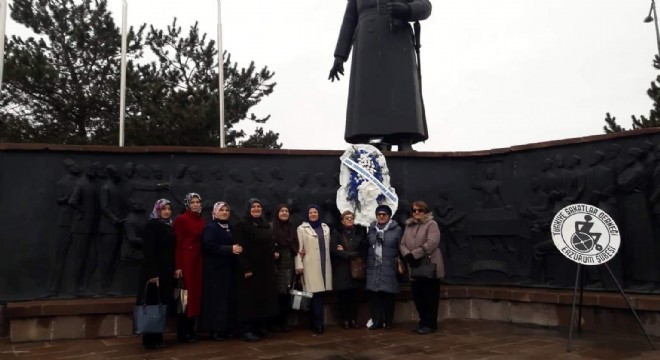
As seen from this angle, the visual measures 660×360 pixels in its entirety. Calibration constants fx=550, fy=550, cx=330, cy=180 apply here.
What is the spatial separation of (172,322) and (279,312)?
152 cm

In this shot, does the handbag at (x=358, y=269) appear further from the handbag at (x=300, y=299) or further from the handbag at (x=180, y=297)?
the handbag at (x=180, y=297)

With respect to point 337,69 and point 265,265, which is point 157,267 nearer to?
point 265,265

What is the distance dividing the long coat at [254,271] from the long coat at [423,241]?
1.88 metres

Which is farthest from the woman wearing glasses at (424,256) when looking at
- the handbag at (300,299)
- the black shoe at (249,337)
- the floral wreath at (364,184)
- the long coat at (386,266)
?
the black shoe at (249,337)

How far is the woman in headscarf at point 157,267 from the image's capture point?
6477 mm

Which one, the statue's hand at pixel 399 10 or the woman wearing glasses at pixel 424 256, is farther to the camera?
the statue's hand at pixel 399 10

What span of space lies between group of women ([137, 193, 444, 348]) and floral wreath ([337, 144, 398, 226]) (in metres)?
0.58

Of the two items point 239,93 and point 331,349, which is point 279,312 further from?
point 239,93

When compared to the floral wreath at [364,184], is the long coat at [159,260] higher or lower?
lower

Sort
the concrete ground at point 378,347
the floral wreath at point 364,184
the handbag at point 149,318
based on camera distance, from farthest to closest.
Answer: the floral wreath at point 364,184
the handbag at point 149,318
the concrete ground at point 378,347

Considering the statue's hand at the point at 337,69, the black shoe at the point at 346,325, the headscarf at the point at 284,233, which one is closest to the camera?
the headscarf at the point at 284,233

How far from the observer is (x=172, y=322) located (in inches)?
300

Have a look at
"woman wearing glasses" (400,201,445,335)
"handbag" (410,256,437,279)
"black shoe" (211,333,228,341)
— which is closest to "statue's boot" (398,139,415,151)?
"woman wearing glasses" (400,201,445,335)

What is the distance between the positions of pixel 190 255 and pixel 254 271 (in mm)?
814
